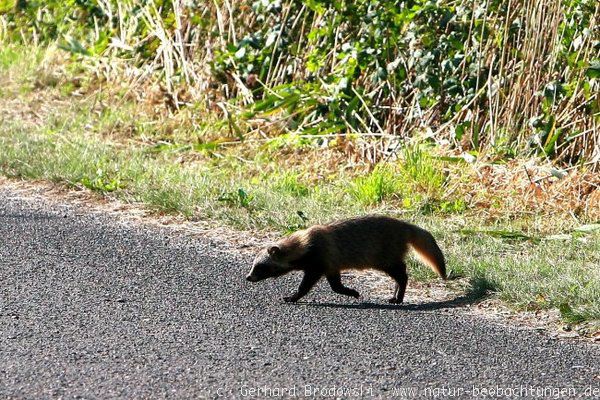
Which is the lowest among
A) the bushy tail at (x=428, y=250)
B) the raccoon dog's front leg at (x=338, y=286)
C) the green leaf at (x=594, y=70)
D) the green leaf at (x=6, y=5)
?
the green leaf at (x=6, y=5)

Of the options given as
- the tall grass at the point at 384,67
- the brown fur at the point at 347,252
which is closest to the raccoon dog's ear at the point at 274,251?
the brown fur at the point at 347,252

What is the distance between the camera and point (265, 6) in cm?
1093

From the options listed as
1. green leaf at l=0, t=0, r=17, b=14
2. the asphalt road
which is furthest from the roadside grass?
green leaf at l=0, t=0, r=17, b=14

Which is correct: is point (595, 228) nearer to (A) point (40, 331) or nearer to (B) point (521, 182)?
(B) point (521, 182)

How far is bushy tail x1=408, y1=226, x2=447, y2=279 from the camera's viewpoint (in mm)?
6531

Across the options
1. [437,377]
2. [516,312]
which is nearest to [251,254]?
[516,312]

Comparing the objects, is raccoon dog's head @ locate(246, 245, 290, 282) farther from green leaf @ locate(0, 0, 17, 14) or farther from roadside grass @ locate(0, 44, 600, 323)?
green leaf @ locate(0, 0, 17, 14)

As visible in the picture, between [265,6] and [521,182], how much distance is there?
3580 mm

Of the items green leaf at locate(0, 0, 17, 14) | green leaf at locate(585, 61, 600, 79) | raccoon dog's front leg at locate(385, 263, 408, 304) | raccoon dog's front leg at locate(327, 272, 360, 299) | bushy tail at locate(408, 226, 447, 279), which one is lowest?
green leaf at locate(0, 0, 17, 14)

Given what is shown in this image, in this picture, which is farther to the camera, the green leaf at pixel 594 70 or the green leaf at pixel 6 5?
the green leaf at pixel 6 5

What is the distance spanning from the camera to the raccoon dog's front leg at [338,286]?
20.8 ft

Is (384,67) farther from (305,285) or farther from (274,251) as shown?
(305,285)

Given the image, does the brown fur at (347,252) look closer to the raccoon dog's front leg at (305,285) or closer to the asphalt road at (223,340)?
the raccoon dog's front leg at (305,285)

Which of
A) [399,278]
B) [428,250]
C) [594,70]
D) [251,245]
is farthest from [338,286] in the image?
[594,70]
